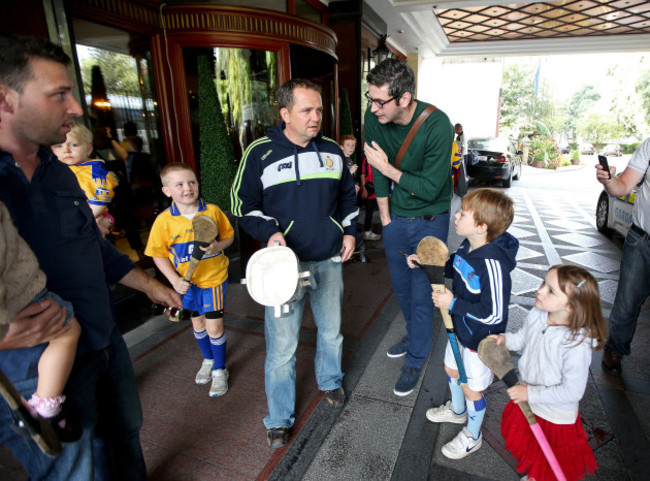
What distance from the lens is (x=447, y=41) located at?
15289 mm

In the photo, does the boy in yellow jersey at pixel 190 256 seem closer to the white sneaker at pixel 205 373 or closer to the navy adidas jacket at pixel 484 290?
the white sneaker at pixel 205 373

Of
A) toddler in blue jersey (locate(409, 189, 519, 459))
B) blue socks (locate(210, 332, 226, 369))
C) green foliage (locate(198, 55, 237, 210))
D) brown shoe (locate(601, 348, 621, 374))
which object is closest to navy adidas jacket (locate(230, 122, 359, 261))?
toddler in blue jersey (locate(409, 189, 519, 459))

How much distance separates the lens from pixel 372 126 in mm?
2799

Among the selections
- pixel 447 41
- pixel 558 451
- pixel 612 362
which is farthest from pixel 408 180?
pixel 447 41

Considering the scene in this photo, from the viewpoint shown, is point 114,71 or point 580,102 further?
point 580,102

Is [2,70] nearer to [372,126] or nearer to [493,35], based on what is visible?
[372,126]

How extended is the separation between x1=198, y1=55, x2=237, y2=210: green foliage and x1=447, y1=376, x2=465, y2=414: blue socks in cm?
362

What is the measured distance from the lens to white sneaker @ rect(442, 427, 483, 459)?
2.22 metres

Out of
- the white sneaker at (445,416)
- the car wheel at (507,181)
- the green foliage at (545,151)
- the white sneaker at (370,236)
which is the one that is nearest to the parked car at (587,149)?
the green foliage at (545,151)

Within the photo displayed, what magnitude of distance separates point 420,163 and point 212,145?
3147 mm

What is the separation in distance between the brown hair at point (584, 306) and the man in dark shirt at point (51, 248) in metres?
1.98

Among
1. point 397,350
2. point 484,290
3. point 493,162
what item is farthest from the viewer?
point 493,162

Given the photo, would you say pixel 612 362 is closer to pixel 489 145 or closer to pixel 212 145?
pixel 212 145

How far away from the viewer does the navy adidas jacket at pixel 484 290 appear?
6.24 ft
